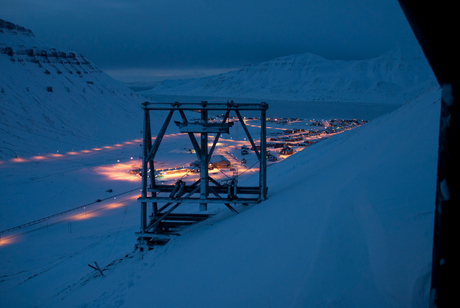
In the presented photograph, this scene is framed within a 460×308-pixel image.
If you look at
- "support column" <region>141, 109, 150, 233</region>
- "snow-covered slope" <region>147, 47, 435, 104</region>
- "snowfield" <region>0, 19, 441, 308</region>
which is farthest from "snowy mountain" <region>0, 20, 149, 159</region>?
"snow-covered slope" <region>147, 47, 435, 104</region>

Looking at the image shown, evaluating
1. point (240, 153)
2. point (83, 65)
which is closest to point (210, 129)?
point (240, 153)

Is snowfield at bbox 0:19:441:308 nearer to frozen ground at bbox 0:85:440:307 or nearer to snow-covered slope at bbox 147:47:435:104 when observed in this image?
frozen ground at bbox 0:85:440:307

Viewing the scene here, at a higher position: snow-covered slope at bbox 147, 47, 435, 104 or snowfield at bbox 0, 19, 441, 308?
snow-covered slope at bbox 147, 47, 435, 104

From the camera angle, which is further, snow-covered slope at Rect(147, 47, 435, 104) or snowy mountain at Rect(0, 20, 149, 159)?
snow-covered slope at Rect(147, 47, 435, 104)

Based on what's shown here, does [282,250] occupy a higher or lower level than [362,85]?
lower

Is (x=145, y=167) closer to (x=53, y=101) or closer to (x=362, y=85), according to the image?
(x=53, y=101)

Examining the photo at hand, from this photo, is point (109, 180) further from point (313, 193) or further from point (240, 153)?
point (313, 193)

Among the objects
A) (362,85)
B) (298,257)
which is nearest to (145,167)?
(298,257)

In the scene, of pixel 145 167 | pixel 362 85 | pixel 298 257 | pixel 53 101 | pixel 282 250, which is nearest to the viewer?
pixel 298 257

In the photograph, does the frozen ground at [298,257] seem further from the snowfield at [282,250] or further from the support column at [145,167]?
the support column at [145,167]
